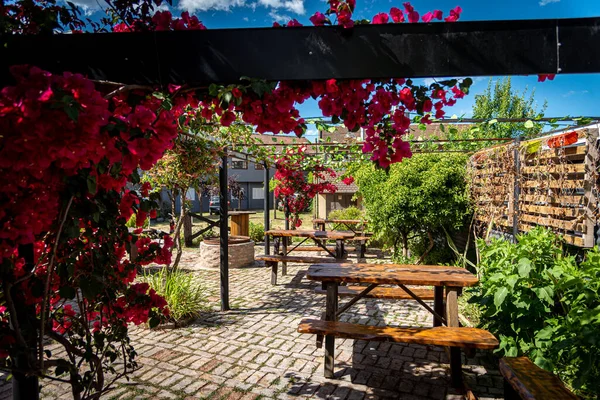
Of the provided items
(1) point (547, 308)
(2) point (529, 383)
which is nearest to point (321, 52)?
(2) point (529, 383)

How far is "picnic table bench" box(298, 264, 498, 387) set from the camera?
2879 mm

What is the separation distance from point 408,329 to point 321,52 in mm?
2404

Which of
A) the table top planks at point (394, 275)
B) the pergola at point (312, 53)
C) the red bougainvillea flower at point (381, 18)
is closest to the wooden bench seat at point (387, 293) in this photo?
the table top planks at point (394, 275)

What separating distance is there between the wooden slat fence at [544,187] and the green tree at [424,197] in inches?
27.5

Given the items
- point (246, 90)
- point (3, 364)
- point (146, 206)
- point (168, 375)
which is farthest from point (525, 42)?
point (168, 375)

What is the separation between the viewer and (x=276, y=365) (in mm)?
3531

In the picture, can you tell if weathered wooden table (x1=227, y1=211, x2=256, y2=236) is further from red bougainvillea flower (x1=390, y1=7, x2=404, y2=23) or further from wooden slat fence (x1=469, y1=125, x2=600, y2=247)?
red bougainvillea flower (x1=390, y1=7, x2=404, y2=23)

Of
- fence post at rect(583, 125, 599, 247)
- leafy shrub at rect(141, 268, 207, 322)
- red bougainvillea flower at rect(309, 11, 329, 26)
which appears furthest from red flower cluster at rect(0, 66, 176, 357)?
fence post at rect(583, 125, 599, 247)

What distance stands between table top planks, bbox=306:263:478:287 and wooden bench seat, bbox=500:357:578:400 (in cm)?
125

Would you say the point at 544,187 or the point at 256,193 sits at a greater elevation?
the point at 256,193

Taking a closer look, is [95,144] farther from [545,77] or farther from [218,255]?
[218,255]

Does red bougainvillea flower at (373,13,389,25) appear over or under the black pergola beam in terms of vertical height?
over

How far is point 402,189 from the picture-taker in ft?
24.6

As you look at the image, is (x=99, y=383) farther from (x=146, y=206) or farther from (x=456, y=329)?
(x=456, y=329)
